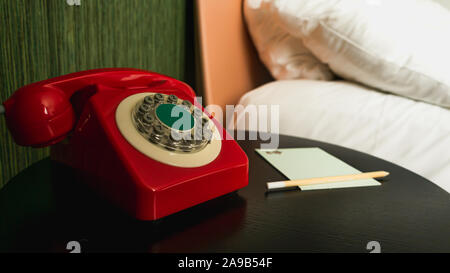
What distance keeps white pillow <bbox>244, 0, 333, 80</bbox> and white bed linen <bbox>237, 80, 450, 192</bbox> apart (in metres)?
0.15

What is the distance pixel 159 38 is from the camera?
3.07 feet

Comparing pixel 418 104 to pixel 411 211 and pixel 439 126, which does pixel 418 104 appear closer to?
pixel 439 126

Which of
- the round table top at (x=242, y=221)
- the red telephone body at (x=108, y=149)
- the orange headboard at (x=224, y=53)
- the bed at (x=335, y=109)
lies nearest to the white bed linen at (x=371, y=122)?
the bed at (x=335, y=109)

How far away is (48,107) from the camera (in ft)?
1.47

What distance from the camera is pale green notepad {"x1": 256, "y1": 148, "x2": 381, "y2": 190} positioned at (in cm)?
56

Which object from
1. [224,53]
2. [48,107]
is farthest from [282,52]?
[48,107]

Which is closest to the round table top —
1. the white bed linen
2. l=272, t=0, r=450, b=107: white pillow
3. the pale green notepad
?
the pale green notepad

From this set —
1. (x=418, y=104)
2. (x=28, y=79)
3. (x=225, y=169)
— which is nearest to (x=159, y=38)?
(x=28, y=79)

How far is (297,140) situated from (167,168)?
430mm

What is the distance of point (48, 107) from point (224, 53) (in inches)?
27.6

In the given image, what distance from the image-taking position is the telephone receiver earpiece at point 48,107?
1.46 feet

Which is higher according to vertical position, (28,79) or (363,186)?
(28,79)

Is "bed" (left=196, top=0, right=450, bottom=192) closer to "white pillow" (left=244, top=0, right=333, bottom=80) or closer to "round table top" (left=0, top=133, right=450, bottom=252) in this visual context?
"white pillow" (left=244, top=0, right=333, bottom=80)
